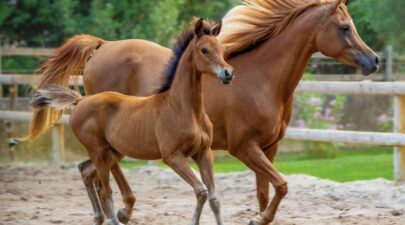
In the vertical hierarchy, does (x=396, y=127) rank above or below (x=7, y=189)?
above

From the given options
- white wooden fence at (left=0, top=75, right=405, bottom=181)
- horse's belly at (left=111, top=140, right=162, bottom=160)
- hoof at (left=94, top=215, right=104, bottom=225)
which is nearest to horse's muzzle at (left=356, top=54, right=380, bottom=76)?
horse's belly at (left=111, top=140, right=162, bottom=160)

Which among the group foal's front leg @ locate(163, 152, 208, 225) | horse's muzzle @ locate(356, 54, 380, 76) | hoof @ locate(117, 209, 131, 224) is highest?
horse's muzzle @ locate(356, 54, 380, 76)

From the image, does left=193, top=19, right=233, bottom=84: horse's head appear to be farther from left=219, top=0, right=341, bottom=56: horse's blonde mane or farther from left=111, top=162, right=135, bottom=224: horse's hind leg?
left=111, top=162, right=135, bottom=224: horse's hind leg

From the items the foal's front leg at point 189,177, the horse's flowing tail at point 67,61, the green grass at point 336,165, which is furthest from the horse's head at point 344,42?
the green grass at point 336,165

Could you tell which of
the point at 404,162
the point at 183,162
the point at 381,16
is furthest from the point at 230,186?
the point at 381,16

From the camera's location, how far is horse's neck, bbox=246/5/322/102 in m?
6.44

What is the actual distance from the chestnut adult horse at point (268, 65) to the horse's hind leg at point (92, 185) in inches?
38.3

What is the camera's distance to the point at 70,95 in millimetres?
6648

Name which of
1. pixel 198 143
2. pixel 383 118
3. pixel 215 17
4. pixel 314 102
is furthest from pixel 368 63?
pixel 215 17

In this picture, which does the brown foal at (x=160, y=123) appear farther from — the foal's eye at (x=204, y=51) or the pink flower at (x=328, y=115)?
the pink flower at (x=328, y=115)

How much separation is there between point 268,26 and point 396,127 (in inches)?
89.2

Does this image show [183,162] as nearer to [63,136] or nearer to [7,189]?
[7,189]

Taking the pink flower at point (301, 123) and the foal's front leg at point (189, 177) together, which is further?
the pink flower at point (301, 123)

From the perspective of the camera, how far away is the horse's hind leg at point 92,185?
21.1 ft
